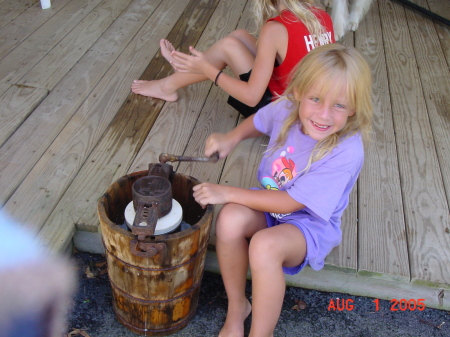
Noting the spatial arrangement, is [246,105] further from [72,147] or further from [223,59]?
[72,147]

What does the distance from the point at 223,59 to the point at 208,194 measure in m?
1.03

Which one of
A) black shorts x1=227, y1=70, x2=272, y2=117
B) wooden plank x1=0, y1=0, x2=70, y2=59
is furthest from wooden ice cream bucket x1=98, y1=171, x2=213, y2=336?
wooden plank x1=0, y1=0, x2=70, y2=59

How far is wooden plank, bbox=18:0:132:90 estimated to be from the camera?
271 cm

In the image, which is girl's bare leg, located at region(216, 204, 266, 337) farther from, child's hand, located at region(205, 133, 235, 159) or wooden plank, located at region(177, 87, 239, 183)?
wooden plank, located at region(177, 87, 239, 183)

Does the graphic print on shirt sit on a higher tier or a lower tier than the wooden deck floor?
higher

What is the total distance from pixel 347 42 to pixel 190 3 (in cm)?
112

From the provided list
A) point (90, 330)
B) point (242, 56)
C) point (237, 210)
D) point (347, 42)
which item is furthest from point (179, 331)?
point (347, 42)

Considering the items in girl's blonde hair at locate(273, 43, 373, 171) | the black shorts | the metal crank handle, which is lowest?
the black shorts

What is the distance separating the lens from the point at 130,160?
2236 mm

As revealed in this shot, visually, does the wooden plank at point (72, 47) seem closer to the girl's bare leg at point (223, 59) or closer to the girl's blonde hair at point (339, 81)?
→ the girl's bare leg at point (223, 59)

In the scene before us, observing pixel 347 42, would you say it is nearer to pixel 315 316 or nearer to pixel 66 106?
pixel 66 106
